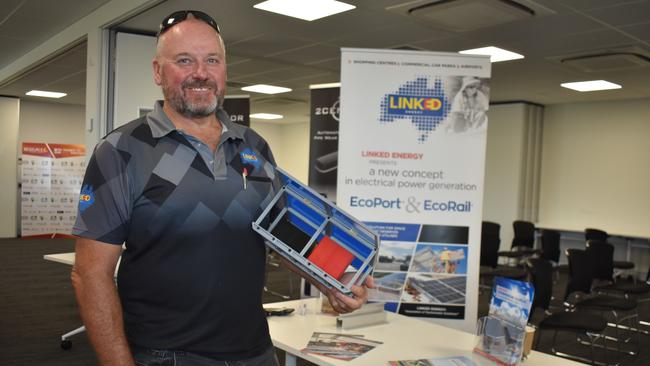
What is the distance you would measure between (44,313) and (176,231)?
556 centimetres

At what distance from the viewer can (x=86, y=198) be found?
4.12 ft

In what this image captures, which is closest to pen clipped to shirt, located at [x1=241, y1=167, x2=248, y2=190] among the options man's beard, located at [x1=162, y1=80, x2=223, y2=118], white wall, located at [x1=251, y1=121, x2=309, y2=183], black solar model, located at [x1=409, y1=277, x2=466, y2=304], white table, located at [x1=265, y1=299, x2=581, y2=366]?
man's beard, located at [x1=162, y1=80, x2=223, y2=118]

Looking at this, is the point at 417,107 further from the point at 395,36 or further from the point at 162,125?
the point at 162,125

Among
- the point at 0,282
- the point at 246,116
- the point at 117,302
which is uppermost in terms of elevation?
the point at 246,116

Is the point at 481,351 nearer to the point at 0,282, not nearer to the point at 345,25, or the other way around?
the point at 345,25

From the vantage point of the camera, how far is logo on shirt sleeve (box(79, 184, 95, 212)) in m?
1.24

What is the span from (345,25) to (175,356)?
4639 mm

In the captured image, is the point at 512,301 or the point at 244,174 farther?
the point at 512,301

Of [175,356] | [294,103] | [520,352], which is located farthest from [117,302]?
[294,103]

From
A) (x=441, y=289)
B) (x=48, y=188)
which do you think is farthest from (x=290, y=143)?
Answer: (x=441, y=289)

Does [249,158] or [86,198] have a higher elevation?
[249,158]

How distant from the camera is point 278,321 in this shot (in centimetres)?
284

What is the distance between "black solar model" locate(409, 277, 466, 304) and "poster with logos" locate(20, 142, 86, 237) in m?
10.5

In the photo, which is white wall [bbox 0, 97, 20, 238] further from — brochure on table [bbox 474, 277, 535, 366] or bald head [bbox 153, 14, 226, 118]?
bald head [bbox 153, 14, 226, 118]
